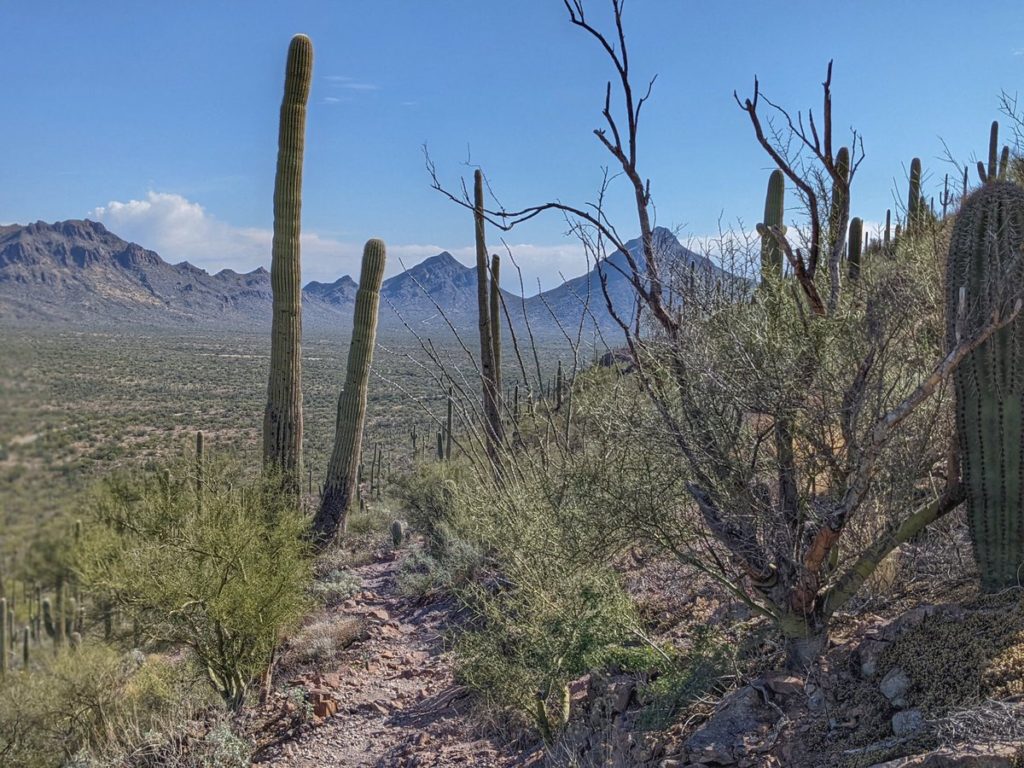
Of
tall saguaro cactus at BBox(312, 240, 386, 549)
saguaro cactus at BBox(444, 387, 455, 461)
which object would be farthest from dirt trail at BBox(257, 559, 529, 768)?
tall saguaro cactus at BBox(312, 240, 386, 549)

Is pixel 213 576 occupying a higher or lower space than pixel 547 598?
lower

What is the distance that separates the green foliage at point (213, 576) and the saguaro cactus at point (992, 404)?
6440mm

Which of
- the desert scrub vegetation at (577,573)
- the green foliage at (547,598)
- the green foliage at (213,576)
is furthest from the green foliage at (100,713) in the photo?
the green foliage at (547,598)

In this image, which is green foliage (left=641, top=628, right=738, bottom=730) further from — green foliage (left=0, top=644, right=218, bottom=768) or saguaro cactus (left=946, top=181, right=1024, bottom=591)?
green foliage (left=0, top=644, right=218, bottom=768)

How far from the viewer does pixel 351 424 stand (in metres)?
13.1

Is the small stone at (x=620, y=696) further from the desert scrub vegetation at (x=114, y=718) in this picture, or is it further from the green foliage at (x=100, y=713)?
the green foliage at (x=100, y=713)

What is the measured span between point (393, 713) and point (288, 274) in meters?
6.82

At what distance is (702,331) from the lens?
4312 mm

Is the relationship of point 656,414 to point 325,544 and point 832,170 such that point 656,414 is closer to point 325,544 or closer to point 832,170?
point 832,170

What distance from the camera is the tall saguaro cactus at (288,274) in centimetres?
1146

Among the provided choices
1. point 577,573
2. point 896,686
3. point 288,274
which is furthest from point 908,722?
point 288,274

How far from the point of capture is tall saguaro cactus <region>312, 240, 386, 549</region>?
509 inches

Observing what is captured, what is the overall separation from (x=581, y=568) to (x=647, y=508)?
107cm

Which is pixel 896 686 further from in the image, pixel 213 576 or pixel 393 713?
pixel 213 576
